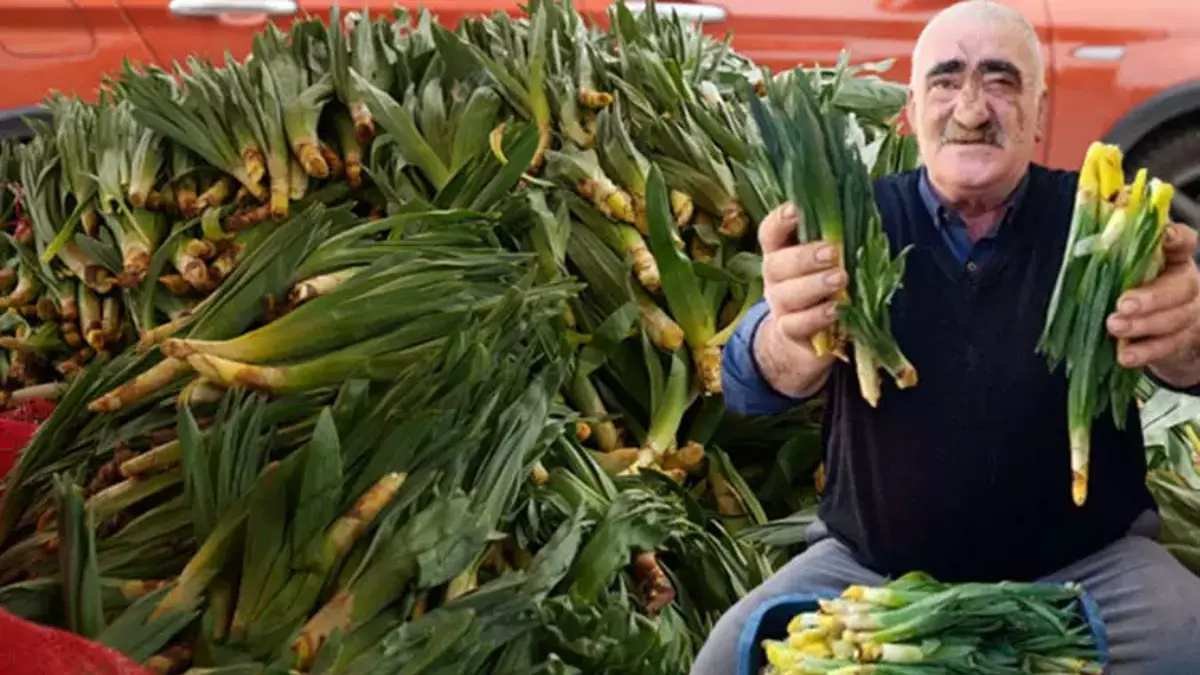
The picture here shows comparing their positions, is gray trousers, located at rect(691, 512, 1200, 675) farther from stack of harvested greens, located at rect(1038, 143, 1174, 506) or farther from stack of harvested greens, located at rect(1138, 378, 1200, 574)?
stack of harvested greens, located at rect(1138, 378, 1200, 574)

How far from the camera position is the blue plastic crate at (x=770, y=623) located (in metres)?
1.82

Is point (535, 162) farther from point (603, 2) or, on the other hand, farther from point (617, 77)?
point (603, 2)

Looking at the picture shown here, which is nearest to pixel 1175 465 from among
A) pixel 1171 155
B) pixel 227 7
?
pixel 1171 155

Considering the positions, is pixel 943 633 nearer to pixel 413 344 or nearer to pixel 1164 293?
pixel 1164 293

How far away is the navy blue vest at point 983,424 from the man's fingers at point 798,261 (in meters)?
0.12

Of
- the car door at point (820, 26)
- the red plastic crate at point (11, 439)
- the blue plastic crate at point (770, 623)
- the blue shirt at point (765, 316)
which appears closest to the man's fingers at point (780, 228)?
the blue shirt at point (765, 316)

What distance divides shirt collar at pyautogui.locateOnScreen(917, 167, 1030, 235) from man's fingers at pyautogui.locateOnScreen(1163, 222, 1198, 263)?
0.17 m

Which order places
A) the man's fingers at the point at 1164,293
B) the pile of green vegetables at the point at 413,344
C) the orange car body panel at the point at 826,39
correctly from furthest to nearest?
the orange car body panel at the point at 826,39 → the pile of green vegetables at the point at 413,344 → the man's fingers at the point at 1164,293

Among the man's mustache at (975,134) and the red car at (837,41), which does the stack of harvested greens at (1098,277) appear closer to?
the man's mustache at (975,134)

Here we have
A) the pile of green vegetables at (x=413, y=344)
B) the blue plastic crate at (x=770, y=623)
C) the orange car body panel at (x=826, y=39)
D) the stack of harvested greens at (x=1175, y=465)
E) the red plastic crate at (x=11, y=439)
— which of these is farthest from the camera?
the orange car body panel at (x=826, y=39)

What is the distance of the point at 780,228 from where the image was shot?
1820mm

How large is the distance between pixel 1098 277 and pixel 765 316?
1.17ft

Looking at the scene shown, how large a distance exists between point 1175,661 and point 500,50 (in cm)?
176

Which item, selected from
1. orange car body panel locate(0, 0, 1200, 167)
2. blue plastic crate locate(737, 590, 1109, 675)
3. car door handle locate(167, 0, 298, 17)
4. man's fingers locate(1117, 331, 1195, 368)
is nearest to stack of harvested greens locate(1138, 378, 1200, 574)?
blue plastic crate locate(737, 590, 1109, 675)
